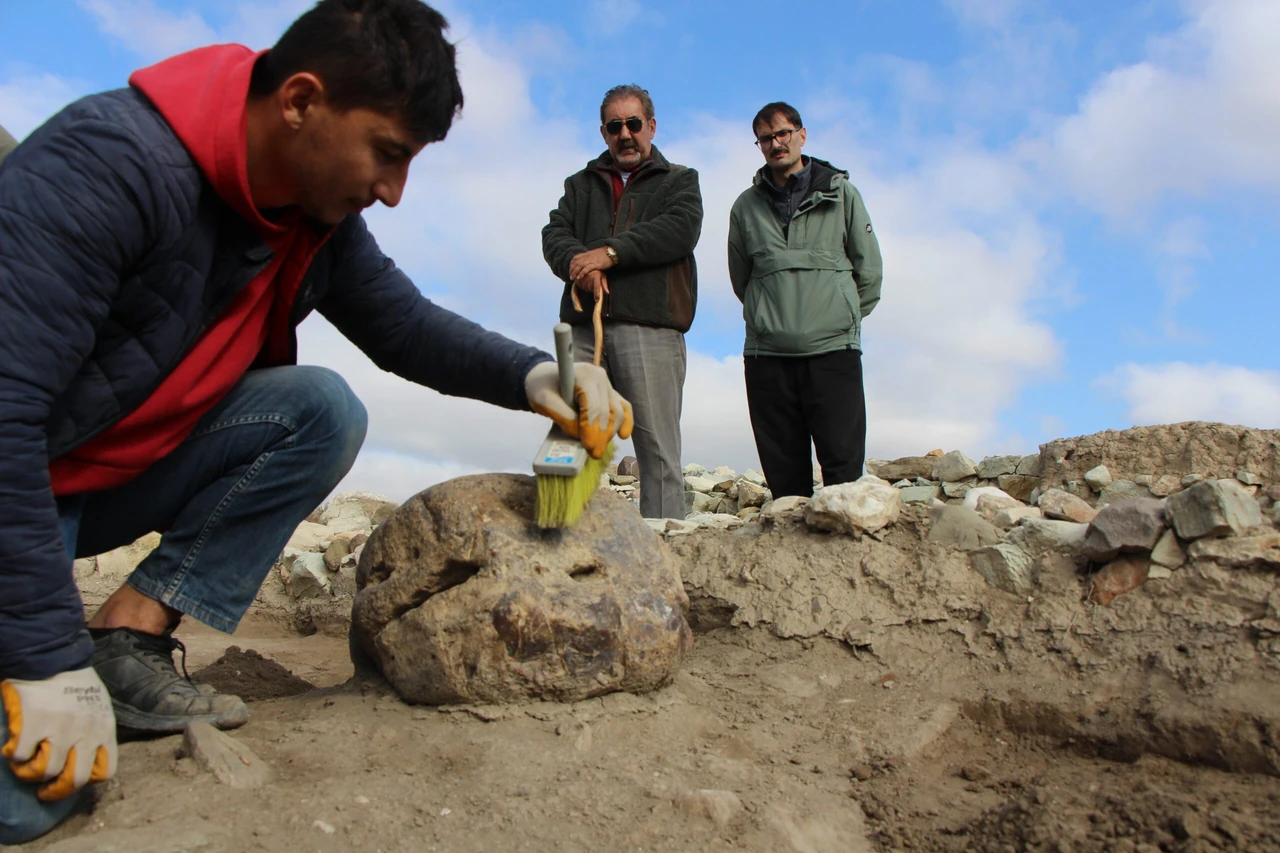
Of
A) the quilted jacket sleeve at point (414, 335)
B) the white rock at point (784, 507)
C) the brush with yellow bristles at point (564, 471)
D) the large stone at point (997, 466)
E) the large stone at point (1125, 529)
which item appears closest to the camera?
the brush with yellow bristles at point (564, 471)

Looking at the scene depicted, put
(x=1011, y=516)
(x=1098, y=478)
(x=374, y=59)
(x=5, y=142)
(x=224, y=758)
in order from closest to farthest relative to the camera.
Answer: (x=374, y=59) → (x=224, y=758) → (x=5, y=142) → (x=1011, y=516) → (x=1098, y=478)

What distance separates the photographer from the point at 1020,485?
772 centimetres

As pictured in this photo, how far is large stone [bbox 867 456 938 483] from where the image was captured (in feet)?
27.7

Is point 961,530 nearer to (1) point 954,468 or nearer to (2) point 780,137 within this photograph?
(2) point 780,137

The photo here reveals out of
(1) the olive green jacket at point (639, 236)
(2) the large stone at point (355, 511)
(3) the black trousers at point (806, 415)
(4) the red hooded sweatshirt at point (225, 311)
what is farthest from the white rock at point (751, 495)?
(4) the red hooded sweatshirt at point (225, 311)

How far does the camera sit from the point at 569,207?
4.96 meters

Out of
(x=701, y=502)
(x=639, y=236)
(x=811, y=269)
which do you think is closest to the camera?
(x=639, y=236)

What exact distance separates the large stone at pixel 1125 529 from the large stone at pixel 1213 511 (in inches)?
2.3

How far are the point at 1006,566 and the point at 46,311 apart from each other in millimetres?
2750

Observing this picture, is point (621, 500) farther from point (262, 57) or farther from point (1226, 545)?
point (1226, 545)

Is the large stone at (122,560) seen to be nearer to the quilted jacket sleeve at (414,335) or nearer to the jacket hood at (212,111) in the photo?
the quilted jacket sleeve at (414,335)

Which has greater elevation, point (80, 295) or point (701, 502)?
point (80, 295)

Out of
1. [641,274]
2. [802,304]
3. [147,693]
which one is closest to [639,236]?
[641,274]

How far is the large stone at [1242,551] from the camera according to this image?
2.74 meters
